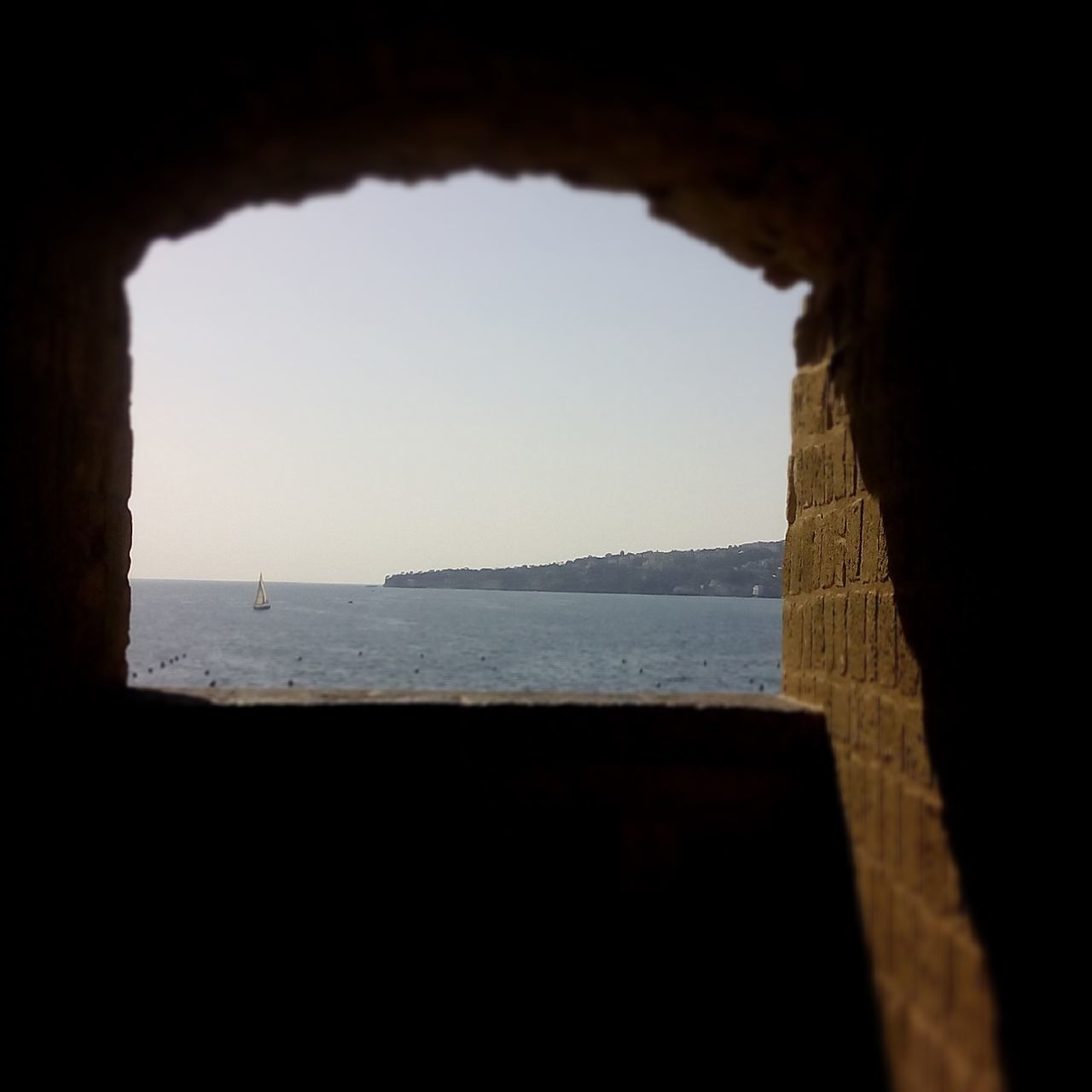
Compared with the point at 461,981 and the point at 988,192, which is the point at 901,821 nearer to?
the point at 461,981

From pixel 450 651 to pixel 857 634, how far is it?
198 ft

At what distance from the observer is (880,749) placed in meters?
2.58

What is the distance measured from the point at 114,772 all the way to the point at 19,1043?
2.50 ft

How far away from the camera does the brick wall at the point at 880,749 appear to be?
2119 mm

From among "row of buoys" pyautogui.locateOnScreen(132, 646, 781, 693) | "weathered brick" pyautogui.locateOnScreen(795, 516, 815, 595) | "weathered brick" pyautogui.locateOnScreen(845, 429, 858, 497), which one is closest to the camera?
"weathered brick" pyautogui.locateOnScreen(845, 429, 858, 497)

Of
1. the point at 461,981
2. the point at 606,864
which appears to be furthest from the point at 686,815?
Answer: the point at 461,981

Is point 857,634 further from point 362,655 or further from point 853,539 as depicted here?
point 362,655

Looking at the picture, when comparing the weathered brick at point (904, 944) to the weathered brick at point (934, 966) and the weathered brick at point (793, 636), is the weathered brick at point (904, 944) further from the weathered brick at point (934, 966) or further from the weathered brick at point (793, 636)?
the weathered brick at point (793, 636)

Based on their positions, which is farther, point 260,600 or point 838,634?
point 260,600

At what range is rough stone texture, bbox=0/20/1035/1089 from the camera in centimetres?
206

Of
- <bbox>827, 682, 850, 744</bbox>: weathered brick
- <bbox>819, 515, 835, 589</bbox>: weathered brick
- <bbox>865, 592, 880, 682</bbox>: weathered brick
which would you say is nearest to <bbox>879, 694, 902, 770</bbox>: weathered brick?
<bbox>865, 592, 880, 682</bbox>: weathered brick

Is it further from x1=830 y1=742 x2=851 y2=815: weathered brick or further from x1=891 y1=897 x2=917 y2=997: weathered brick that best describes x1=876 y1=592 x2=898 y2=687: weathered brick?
x1=891 y1=897 x2=917 y2=997: weathered brick

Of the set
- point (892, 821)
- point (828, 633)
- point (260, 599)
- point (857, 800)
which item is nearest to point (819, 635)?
point (828, 633)

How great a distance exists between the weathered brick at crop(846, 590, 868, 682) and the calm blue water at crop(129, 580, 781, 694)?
2085 centimetres
